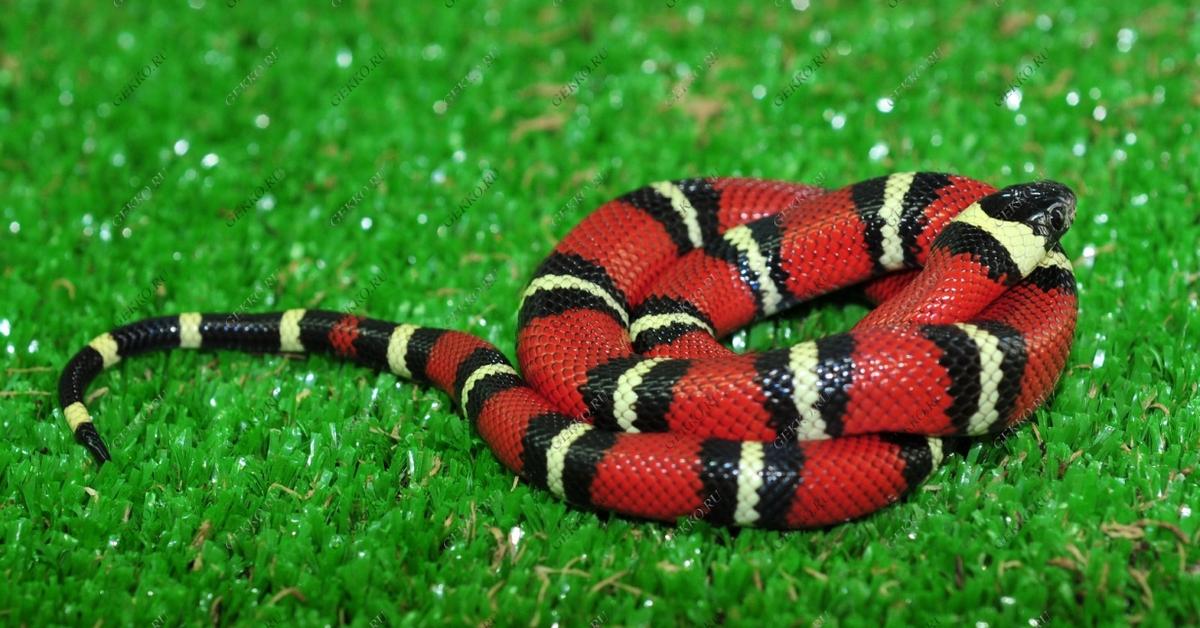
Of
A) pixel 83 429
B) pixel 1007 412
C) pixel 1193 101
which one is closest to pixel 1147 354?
pixel 1007 412

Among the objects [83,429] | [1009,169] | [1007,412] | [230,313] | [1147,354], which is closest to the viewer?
[1007,412]

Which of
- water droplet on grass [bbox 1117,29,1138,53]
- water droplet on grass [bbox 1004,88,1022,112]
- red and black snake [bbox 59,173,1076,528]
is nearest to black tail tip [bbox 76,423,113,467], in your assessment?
red and black snake [bbox 59,173,1076,528]

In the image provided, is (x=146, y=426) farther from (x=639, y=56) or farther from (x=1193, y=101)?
(x=1193, y=101)

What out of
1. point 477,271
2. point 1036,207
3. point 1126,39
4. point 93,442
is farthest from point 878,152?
point 93,442

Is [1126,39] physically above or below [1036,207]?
above

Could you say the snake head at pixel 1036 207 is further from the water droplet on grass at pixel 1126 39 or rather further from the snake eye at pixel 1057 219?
the water droplet on grass at pixel 1126 39

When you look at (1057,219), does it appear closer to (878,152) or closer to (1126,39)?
(878,152)
